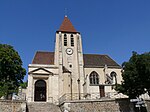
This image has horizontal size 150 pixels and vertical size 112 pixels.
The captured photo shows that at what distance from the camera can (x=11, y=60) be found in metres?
26.5

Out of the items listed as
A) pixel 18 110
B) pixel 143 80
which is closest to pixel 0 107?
pixel 18 110

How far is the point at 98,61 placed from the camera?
35656 millimetres

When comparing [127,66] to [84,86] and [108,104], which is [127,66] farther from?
[84,86]

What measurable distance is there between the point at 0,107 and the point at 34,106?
13.5 feet

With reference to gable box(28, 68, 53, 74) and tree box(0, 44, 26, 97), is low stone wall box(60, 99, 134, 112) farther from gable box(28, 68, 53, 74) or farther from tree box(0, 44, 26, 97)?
gable box(28, 68, 53, 74)

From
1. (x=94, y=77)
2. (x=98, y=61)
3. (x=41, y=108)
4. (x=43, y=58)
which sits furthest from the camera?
(x=98, y=61)

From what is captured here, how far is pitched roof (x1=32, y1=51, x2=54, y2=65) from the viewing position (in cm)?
3209

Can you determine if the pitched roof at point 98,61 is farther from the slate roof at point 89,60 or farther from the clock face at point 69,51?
the clock face at point 69,51

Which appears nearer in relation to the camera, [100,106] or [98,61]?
[100,106]

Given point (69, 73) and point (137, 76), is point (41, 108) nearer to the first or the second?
point (69, 73)

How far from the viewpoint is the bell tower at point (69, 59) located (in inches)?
1167

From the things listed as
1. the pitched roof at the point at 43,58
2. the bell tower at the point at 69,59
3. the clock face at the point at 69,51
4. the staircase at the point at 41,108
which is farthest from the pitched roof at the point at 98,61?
the staircase at the point at 41,108

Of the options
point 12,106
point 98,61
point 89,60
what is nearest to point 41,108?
point 12,106

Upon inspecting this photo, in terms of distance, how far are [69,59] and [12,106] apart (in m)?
15.9
